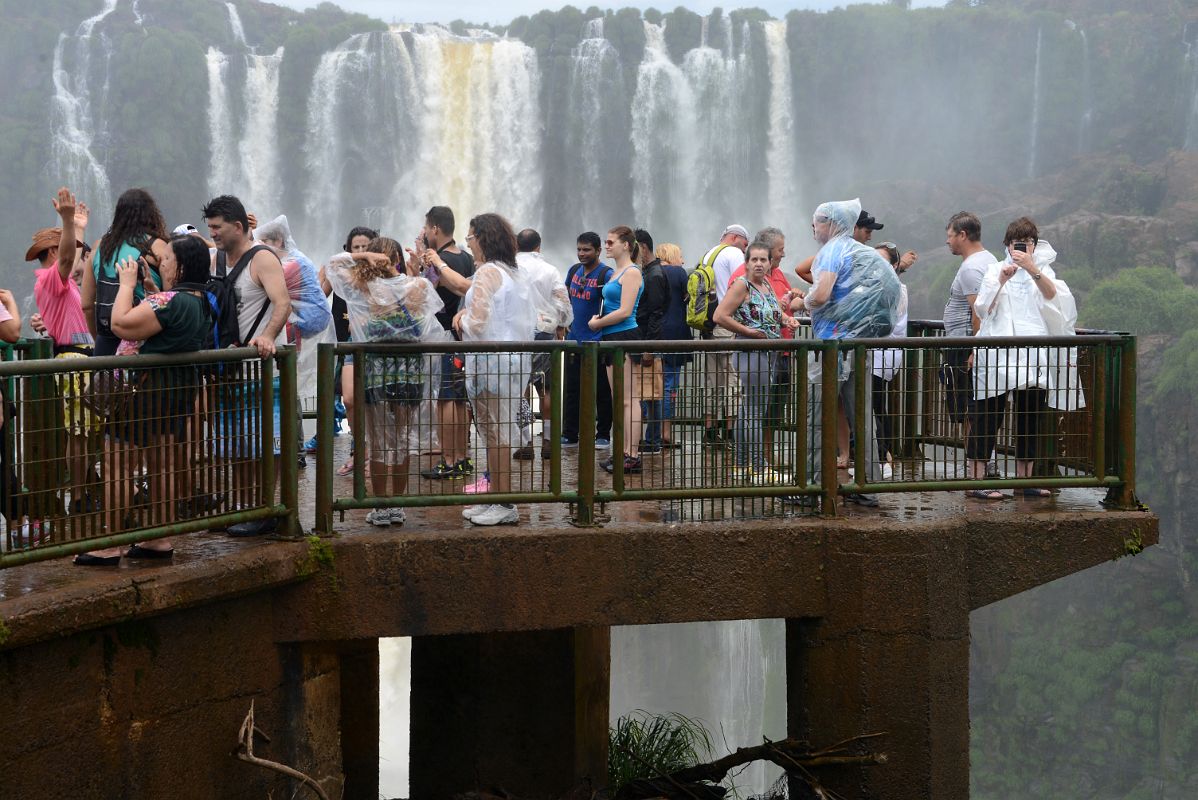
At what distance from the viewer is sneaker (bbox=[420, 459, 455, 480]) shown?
247 inches

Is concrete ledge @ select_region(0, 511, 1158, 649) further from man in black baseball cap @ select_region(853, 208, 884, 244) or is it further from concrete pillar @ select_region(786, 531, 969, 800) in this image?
man in black baseball cap @ select_region(853, 208, 884, 244)

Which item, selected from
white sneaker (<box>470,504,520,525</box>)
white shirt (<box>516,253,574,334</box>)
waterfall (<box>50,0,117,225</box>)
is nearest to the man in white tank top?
white sneaker (<box>470,504,520,525</box>)

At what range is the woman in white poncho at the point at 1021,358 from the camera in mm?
6852

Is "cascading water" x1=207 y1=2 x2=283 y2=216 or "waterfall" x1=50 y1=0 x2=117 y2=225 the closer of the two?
"cascading water" x1=207 y1=2 x2=283 y2=216

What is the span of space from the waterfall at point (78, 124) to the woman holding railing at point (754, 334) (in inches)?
1724

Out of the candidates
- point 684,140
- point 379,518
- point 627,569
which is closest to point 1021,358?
point 627,569

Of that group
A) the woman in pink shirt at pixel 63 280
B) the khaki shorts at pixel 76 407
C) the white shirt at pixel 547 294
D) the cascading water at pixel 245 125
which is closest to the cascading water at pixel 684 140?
the cascading water at pixel 245 125

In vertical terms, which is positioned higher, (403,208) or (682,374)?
(403,208)

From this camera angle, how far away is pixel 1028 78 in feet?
213

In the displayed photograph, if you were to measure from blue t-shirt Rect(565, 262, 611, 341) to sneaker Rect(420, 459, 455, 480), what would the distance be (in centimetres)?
280

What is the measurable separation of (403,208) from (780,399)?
39863 mm

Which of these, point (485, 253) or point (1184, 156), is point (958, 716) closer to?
point (485, 253)

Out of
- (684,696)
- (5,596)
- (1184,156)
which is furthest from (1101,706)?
(5,596)

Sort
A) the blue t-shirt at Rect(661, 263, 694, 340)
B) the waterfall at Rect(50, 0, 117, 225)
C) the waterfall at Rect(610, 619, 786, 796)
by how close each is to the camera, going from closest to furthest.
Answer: the blue t-shirt at Rect(661, 263, 694, 340), the waterfall at Rect(610, 619, 786, 796), the waterfall at Rect(50, 0, 117, 225)
